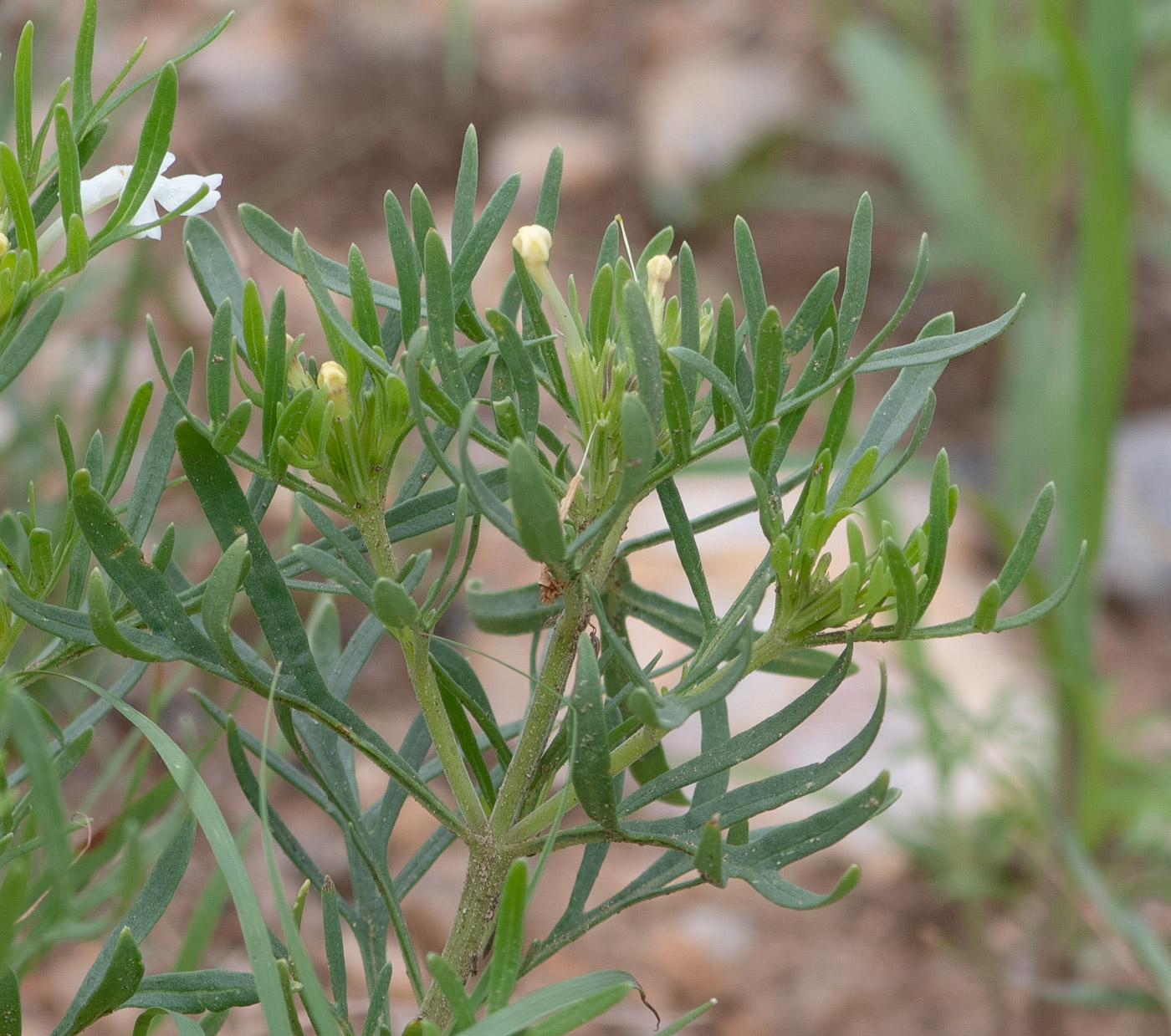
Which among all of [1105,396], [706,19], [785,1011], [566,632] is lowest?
[785,1011]

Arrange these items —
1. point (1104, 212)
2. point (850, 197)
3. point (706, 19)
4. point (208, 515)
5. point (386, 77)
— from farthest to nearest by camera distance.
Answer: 1. point (706, 19)
2. point (386, 77)
3. point (850, 197)
4. point (1104, 212)
5. point (208, 515)

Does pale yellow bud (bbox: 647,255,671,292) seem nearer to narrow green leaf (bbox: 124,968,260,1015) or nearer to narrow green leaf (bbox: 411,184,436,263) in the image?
narrow green leaf (bbox: 411,184,436,263)

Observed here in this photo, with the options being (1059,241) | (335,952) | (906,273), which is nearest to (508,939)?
(335,952)

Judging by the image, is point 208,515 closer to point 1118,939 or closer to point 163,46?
point 1118,939

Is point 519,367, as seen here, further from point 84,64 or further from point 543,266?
point 84,64

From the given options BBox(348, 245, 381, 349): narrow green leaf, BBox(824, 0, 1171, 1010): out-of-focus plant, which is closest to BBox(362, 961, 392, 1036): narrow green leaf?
BBox(348, 245, 381, 349): narrow green leaf

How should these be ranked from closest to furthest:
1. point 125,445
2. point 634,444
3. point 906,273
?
point 634,444
point 125,445
point 906,273

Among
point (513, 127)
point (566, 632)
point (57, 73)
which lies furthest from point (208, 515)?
point (513, 127)
